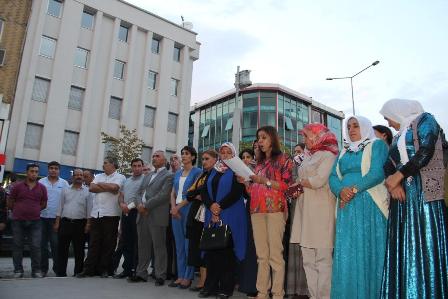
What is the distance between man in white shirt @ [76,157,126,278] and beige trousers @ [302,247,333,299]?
11.6 ft

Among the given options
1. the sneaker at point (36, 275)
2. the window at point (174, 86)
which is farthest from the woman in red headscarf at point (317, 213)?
the window at point (174, 86)

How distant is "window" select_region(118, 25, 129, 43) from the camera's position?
25.3 metres

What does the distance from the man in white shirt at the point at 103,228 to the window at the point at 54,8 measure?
2013cm

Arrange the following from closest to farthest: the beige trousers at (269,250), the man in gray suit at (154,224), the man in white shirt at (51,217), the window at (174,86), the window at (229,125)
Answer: the beige trousers at (269,250) < the man in gray suit at (154,224) < the man in white shirt at (51,217) < the window at (174,86) < the window at (229,125)

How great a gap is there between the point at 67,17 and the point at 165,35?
684 centimetres

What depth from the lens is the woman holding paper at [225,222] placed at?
4406mm

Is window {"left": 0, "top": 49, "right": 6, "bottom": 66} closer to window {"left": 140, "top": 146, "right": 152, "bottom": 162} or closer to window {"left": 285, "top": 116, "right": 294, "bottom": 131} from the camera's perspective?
window {"left": 140, "top": 146, "right": 152, "bottom": 162}

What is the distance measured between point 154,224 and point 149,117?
20.9m

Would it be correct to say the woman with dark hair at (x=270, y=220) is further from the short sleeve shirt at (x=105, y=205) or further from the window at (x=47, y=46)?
the window at (x=47, y=46)

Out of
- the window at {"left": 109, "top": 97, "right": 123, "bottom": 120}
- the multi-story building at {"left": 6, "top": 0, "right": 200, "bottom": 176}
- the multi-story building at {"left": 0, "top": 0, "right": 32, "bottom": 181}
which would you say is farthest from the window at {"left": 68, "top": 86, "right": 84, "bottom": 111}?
the multi-story building at {"left": 0, "top": 0, "right": 32, "bottom": 181}

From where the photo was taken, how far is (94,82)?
23453mm

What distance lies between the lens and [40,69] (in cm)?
2134

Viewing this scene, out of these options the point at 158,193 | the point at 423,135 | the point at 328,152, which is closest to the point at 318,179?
the point at 328,152

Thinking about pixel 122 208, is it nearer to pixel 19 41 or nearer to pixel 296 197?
pixel 296 197
